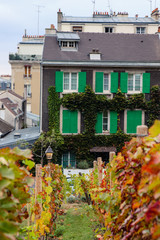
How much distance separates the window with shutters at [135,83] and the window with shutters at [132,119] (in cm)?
132

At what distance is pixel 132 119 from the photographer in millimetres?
22641

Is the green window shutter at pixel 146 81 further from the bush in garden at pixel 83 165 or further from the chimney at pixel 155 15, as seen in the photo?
the chimney at pixel 155 15

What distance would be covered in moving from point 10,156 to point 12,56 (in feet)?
133

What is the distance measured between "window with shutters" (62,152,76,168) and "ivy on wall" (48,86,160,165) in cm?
34

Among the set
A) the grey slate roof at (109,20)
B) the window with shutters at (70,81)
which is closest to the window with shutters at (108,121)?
the window with shutters at (70,81)

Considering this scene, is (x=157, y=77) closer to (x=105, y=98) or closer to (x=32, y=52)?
(x=105, y=98)

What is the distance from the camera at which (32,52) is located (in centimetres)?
4397

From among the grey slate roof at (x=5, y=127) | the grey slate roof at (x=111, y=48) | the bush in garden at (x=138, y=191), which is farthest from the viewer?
the grey slate roof at (x=5, y=127)

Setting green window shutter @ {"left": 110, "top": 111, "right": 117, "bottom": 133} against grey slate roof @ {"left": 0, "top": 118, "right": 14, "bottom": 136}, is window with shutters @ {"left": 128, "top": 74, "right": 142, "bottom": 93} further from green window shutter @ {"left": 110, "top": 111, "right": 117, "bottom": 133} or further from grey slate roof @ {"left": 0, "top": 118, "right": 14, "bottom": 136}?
grey slate roof @ {"left": 0, "top": 118, "right": 14, "bottom": 136}

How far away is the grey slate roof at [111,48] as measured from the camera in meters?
22.8

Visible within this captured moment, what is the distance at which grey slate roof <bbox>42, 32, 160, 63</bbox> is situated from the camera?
22797 millimetres

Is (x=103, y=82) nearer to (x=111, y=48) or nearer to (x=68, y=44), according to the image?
(x=111, y=48)

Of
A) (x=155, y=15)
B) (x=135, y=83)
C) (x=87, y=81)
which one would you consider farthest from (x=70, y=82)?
(x=155, y=15)

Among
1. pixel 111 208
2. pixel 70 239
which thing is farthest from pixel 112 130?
pixel 111 208
